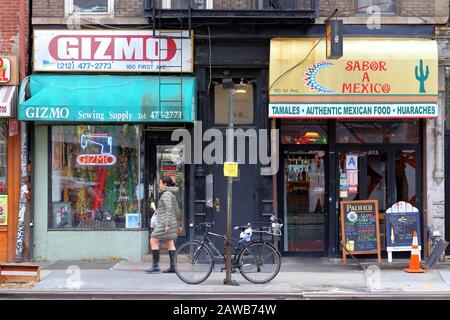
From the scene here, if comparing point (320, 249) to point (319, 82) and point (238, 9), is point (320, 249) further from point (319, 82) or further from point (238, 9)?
point (238, 9)

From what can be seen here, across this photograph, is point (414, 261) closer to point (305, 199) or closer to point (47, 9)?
point (305, 199)

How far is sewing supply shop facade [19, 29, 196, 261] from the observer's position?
13.4 meters

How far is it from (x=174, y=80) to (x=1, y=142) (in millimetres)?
3889

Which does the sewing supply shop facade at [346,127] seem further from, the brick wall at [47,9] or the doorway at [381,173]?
the brick wall at [47,9]

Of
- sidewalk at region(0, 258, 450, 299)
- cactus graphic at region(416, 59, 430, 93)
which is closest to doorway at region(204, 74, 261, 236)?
sidewalk at region(0, 258, 450, 299)

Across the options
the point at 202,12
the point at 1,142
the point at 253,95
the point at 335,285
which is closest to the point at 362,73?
the point at 253,95

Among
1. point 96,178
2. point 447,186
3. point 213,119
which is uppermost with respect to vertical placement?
point 213,119

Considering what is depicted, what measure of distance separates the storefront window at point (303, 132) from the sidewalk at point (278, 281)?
262 centimetres

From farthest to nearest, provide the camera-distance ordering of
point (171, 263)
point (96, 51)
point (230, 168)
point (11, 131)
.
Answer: point (96, 51)
point (11, 131)
point (171, 263)
point (230, 168)

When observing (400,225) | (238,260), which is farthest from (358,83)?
(238,260)

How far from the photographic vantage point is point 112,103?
13.4 m

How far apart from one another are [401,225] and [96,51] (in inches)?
288

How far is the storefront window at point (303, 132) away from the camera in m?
14.3

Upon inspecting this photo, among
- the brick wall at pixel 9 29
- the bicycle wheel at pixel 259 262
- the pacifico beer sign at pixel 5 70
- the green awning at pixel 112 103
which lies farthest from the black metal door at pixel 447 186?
the pacifico beer sign at pixel 5 70
